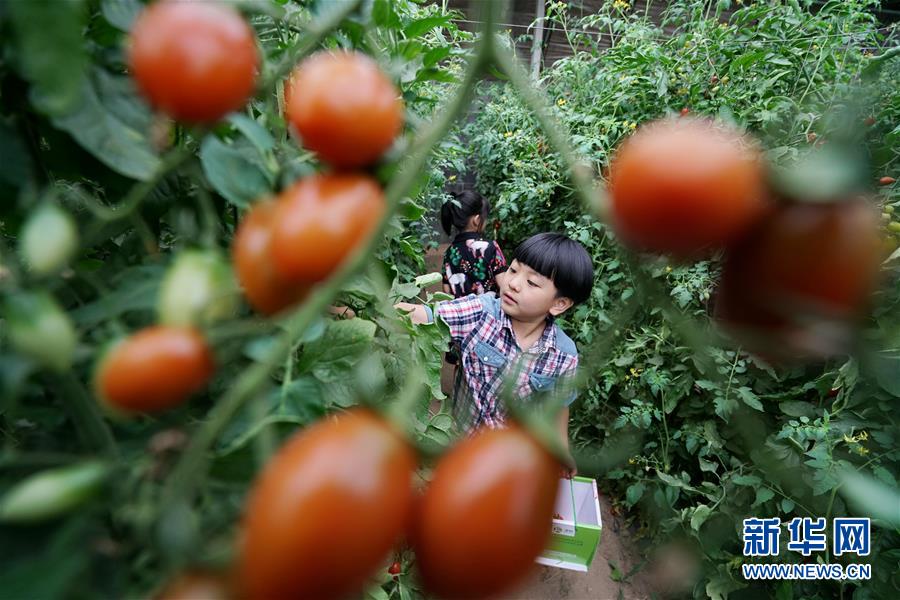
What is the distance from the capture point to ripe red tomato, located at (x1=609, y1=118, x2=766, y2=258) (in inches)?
8.1

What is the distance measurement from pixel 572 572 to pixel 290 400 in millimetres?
1787

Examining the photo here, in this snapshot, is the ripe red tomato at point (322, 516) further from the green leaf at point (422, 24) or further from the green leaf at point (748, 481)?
the green leaf at point (748, 481)

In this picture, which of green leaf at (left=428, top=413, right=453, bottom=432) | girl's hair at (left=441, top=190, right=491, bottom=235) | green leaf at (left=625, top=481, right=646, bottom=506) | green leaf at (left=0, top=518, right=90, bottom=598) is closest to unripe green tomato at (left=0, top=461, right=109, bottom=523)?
green leaf at (left=0, top=518, right=90, bottom=598)

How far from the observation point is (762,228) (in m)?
0.22

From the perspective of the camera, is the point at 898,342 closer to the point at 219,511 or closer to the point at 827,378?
the point at 827,378

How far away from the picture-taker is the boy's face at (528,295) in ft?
4.70

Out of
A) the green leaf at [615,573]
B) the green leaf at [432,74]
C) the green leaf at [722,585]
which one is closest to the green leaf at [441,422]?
the green leaf at [432,74]

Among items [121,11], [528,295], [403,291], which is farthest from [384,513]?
[528,295]

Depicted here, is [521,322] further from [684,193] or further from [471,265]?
[684,193]

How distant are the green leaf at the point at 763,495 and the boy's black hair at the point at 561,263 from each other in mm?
676

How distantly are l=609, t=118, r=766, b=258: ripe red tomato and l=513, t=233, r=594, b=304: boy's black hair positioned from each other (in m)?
1.22

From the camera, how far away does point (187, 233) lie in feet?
0.92

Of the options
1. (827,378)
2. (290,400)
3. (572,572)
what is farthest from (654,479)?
(290,400)

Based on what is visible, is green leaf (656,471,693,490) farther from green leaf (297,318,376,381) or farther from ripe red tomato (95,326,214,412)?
ripe red tomato (95,326,214,412)
